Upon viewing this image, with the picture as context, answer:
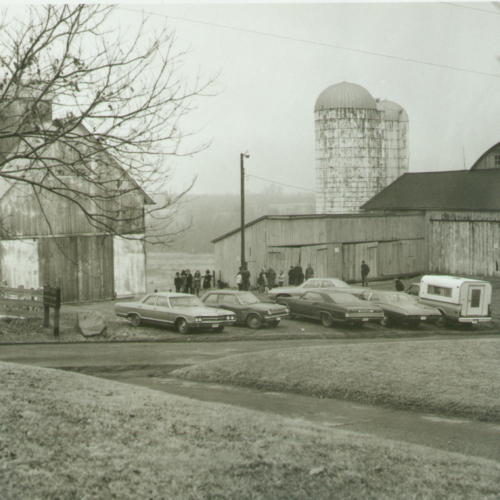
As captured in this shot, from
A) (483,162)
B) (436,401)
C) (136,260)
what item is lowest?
(436,401)

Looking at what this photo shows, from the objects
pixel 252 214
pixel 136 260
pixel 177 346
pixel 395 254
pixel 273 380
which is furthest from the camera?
pixel 252 214

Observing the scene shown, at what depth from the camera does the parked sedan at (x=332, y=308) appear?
24.5 meters

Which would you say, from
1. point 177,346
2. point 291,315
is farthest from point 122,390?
point 291,315

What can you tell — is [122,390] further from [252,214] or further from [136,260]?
[252,214]

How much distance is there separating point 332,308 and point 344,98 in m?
36.0

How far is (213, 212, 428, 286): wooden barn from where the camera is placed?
129 feet

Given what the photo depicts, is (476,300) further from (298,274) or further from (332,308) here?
(298,274)

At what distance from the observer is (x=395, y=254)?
46.2m

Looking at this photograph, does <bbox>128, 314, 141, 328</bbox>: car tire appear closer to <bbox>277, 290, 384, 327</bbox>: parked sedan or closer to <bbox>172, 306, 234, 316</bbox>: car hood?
<bbox>172, 306, 234, 316</bbox>: car hood

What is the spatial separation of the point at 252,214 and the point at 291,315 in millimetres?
105821

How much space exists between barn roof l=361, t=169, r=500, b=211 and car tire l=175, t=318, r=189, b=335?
27770mm

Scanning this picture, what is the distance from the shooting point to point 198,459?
6.98m

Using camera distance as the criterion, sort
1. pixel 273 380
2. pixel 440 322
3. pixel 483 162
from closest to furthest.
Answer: pixel 273 380 → pixel 440 322 → pixel 483 162

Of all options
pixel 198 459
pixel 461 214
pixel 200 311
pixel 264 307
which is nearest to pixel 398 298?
pixel 264 307
